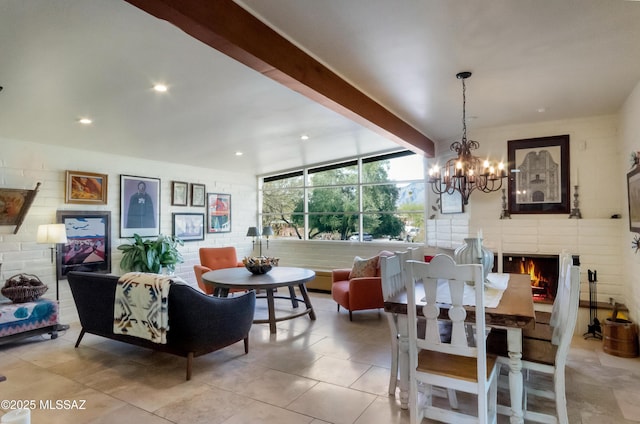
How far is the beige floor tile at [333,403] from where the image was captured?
8.07ft

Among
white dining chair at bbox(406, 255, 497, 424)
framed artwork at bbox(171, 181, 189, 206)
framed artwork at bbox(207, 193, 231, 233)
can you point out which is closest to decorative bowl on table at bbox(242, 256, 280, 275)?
framed artwork at bbox(171, 181, 189, 206)

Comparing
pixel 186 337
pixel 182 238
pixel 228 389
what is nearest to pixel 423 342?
pixel 228 389

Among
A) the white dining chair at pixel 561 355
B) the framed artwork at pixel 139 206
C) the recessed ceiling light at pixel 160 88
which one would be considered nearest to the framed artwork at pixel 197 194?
the framed artwork at pixel 139 206

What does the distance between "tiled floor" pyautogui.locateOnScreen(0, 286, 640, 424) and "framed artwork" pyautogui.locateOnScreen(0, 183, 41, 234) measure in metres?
1.39

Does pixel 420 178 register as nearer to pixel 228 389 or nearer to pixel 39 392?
pixel 228 389

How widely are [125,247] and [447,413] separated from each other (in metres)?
4.68

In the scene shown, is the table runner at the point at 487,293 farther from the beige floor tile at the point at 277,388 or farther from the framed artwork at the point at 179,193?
the framed artwork at the point at 179,193

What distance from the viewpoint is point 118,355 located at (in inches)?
141

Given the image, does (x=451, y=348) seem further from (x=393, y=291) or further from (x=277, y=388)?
(x=277, y=388)

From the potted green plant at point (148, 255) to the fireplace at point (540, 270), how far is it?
4.71 metres

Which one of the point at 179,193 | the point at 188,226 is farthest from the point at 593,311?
the point at 179,193

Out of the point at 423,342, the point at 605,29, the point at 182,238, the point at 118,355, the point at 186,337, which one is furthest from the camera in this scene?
the point at 182,238

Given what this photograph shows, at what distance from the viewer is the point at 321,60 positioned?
289cm

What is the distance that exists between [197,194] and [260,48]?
15.4 ft
